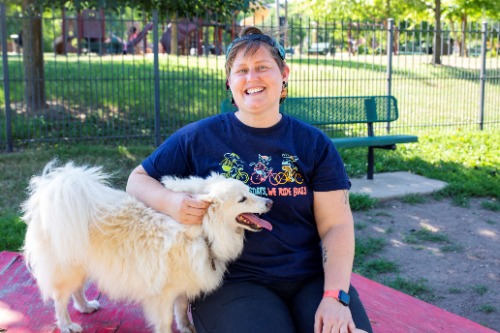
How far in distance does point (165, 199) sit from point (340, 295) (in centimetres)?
90

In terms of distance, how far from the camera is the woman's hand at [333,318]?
225 cm

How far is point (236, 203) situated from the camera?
2.43 metres

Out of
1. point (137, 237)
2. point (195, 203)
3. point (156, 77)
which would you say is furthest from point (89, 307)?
point (156, 77)

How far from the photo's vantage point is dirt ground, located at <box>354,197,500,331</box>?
14.4 ft

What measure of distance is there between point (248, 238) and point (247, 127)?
522mm

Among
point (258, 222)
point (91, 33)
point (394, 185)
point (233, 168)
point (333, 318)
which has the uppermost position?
point (91, 33)

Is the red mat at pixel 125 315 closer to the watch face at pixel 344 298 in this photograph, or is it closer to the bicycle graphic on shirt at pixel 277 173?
the watch face at pixel 344 298

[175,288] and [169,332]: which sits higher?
[175,288]

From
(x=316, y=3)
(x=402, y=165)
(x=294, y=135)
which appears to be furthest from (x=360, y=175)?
(x=316, y=3)

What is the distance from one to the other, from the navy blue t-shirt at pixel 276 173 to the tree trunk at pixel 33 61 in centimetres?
743

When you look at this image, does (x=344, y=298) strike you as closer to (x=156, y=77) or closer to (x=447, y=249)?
(x=447, y=249)

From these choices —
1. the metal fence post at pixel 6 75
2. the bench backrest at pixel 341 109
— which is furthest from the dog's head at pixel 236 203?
the metal fence post at pixel 6 75

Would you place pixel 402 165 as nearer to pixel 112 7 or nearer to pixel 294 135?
pixel 112 7

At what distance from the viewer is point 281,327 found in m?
2.29
